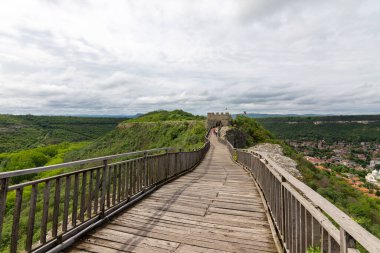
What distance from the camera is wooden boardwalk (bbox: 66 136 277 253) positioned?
361cm

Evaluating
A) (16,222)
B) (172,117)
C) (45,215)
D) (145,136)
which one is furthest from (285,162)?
(172,117)

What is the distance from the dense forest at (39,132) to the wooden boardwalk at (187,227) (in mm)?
121826

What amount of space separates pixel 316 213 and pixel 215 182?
6910mm

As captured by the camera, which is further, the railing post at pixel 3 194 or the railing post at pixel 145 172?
the railing post at pixel 145 172

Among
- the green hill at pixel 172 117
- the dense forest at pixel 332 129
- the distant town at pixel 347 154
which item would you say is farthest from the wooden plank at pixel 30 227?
the dense forest at pixel 332 129

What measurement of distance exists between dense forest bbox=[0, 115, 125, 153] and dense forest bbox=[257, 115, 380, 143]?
393 ft

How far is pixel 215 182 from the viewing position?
29.2 ft

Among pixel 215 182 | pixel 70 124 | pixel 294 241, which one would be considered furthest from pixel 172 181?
pixel 70 124

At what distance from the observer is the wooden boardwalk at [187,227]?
361 centimetres

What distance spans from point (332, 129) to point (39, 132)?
6712 inches

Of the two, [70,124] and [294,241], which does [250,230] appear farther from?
[70,124]

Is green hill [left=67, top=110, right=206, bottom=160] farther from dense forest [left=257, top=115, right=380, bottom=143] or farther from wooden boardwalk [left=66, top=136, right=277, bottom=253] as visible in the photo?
dense forest [left=257, top=115, right=380, bottom=143]

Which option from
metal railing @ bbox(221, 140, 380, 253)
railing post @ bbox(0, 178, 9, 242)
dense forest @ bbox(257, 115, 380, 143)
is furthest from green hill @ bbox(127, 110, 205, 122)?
dense forest @ bbox(257, 115, 380, 143)

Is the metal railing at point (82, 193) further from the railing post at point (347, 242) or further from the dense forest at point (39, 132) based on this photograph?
the dense forest at point (39, 132)
